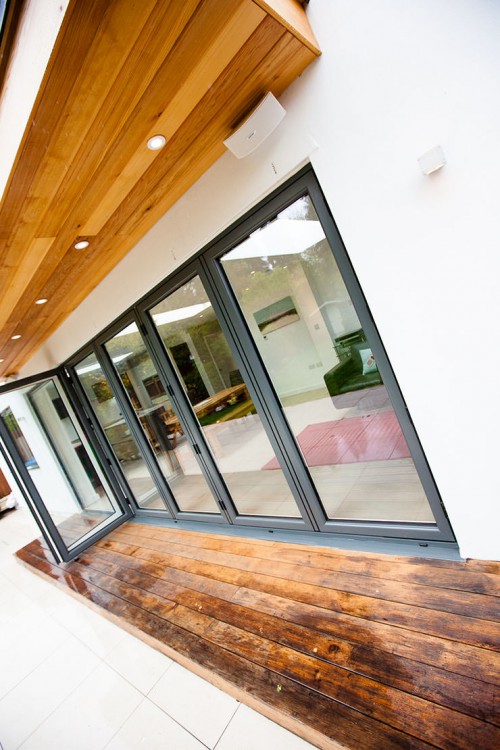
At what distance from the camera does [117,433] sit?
14.6ft

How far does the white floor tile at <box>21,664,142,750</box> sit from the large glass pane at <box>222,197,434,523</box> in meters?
1.70

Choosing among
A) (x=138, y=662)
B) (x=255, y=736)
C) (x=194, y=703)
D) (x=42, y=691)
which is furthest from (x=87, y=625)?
(x=255, y=736)

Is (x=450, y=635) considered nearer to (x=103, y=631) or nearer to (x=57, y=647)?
(x=103, y=631)

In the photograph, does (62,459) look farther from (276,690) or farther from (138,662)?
(276,690)

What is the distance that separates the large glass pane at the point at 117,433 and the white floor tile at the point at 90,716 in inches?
78.8

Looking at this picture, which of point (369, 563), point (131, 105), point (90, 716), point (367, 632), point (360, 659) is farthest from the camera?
point (369, 563)

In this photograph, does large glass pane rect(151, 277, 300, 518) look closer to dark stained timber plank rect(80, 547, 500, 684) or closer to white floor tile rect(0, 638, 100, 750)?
dark stained timber plank rect(80, 547, 500, 684)

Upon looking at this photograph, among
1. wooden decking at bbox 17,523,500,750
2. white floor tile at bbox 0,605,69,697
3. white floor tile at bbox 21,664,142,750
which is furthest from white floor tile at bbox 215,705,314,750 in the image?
white floor tile at bbox 0,605,69,697

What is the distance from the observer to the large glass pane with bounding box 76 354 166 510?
4188mm

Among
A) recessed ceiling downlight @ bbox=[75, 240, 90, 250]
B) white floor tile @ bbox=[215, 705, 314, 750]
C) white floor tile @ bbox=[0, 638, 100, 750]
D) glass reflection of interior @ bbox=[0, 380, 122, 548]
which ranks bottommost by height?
white floor tile @ bbox=[0, 638, 100, 750]

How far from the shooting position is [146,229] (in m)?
2.67

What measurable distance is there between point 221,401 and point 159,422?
3.84ft

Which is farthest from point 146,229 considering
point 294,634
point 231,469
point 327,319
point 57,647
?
point 57,647

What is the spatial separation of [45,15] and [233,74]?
73cm
